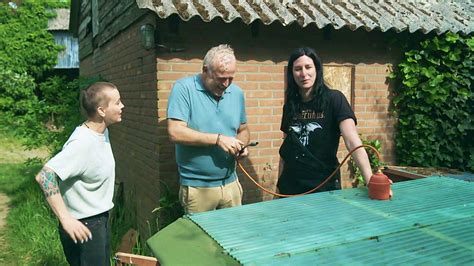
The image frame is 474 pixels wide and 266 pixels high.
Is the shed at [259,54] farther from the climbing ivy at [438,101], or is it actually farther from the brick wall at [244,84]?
the climbing ivy at [438,101]

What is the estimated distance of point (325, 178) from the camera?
10.1 ft

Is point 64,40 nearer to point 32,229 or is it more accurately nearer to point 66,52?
point 66,52

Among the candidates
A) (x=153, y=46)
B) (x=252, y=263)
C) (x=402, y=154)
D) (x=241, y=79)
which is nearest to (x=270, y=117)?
(x=241, y=79)

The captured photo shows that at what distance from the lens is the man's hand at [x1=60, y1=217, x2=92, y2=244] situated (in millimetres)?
2326

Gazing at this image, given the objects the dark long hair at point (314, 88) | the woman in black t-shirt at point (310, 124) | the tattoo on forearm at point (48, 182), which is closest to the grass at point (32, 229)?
the tattoo on forearm at point (48, 182)

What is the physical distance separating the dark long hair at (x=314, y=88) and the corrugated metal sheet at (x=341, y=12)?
127 cm

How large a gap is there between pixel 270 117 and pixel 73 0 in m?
7.91

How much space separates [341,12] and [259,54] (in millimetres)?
1097

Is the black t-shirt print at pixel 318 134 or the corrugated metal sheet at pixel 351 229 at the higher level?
the black t-shirt print at pixel 318 134

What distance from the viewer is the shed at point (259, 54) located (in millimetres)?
4234

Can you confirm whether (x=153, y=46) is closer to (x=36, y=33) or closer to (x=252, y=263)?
(x=252, y=263)

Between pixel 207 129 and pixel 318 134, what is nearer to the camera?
pixel 318 134

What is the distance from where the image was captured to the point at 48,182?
2307 millimetres

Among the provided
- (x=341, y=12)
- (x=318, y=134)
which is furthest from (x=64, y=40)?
(x=318, y=134)
